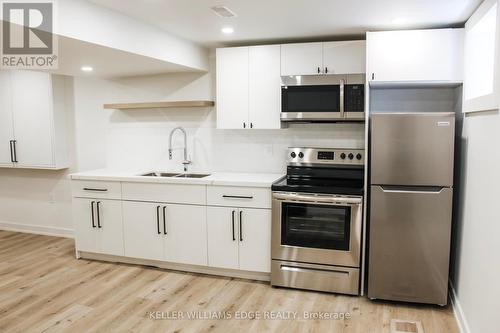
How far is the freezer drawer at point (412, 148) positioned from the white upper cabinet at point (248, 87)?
40.8 inches

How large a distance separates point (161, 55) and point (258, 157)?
4.63 feet

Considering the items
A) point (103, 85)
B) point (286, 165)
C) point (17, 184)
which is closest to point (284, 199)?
point (286, 165)

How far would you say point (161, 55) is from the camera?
3.46 meters

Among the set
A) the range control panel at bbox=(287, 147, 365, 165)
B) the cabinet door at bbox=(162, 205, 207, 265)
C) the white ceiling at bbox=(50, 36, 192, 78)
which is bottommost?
the cabinet door at bbox=(162, 205, 207, 265)

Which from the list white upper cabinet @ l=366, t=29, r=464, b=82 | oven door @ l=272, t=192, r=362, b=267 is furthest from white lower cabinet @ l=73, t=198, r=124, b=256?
white upper cabinet @ l=366, t=29, r=464, b=82

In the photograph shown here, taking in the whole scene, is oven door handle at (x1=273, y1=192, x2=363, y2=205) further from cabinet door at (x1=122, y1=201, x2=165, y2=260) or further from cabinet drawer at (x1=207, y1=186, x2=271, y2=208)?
cabinet door at (x1=122, y1=201, x2=165, y2=260)

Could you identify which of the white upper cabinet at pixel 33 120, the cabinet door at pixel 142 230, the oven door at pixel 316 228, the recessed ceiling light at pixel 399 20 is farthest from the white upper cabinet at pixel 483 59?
the white upper cabinet at pixel 33 120

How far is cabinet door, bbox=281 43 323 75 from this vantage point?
3.60 m

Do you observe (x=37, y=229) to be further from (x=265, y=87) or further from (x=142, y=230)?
(x=265, y=87)

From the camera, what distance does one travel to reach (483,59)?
265 centimetres

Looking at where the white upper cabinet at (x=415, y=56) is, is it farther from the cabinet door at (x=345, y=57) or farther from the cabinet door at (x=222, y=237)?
the cabinet door at (x=222, y=237)

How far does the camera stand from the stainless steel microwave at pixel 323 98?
3.42m

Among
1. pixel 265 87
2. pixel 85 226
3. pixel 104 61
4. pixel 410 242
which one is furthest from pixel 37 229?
pixel 410 242

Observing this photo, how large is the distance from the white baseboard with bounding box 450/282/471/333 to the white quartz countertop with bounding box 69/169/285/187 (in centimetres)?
170
